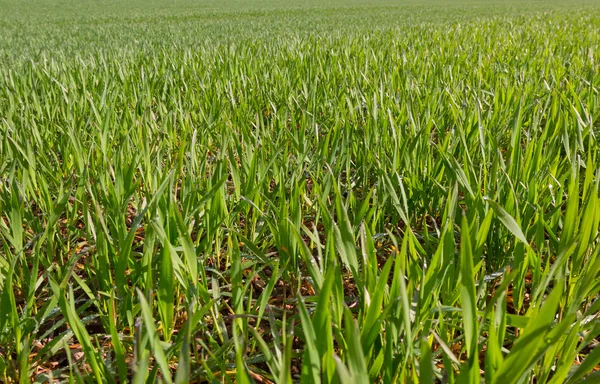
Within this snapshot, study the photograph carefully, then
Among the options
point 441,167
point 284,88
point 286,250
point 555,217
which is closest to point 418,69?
point 284,88

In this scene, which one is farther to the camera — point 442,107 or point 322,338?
point 442,107

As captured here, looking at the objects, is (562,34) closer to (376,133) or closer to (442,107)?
(442,107)

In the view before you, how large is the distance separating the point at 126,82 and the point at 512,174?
76.4 inches

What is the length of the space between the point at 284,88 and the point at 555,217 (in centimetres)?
160

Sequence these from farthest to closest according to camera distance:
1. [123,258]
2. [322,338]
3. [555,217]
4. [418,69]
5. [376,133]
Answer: [418,69]
[376,133]
[555,217]
[123,258]
[322,338]

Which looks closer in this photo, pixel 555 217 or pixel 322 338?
pixel 322 338

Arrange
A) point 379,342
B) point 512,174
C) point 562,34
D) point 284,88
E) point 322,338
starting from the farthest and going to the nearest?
1. point 562,34
2. point 284,88
3. point 512,174
4. point 379,342
5. point 322,338

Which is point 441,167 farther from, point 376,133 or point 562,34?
point 562,34

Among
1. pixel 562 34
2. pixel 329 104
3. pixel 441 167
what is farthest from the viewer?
pixel 562 34

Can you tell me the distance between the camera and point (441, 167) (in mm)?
1363

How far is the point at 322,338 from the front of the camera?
0.61 m

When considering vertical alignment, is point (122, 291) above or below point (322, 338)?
below

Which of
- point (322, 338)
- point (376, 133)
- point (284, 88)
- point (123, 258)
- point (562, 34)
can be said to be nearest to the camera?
point (322, 338)

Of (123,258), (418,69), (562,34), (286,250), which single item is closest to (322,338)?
(286,250)
